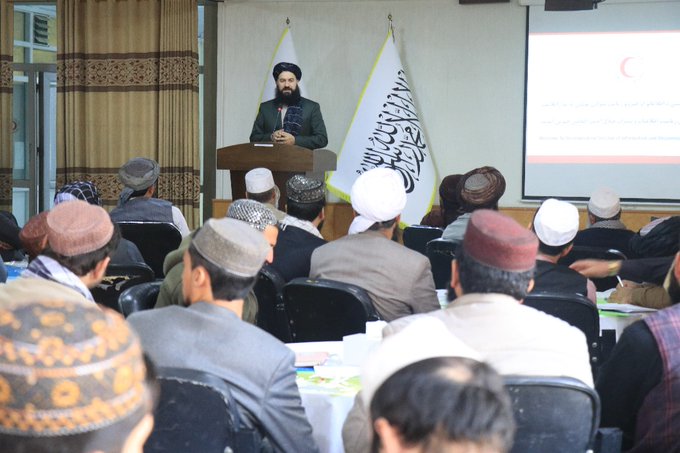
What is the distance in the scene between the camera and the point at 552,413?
78.8 inches

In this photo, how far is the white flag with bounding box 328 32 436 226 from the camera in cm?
835

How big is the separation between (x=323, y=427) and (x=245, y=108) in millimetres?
6903

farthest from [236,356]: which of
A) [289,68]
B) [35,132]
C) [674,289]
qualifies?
[35,132]

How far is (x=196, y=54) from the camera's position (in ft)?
29.0

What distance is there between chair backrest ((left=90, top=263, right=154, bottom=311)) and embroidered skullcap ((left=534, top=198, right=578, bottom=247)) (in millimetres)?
1630

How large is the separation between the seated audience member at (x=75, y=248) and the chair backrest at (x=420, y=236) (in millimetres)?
3416

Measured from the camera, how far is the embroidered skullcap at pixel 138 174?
18.7 ft

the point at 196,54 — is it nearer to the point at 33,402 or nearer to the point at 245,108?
the point at 245,108

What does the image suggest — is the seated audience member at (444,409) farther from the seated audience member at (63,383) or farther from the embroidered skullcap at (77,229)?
the embroidered skullcap at (77,229)

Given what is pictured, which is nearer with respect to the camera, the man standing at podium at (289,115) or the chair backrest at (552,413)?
the chair backrest at (552,413)

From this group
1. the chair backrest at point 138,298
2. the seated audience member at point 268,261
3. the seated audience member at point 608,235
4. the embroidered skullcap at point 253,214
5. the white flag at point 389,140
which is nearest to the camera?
the chair backrest at point 138,298

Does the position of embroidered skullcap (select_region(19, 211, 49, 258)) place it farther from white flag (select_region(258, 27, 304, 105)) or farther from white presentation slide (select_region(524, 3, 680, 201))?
white presentation slide (select_region(524, 3, 680, 201))

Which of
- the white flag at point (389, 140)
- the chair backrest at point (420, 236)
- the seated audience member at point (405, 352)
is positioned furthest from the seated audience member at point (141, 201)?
the seated audience member at point (405, 352)

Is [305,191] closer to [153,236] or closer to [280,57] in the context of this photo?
[153,236]
